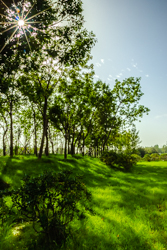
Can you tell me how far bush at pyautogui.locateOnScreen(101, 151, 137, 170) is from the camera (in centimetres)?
2297

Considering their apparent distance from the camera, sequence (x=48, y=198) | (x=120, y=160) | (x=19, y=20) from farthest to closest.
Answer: (x=120, y=160) < (x=19, y=20) < (x=48, y=198)

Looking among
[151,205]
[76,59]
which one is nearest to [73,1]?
[76,59]

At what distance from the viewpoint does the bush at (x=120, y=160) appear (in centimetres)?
2297

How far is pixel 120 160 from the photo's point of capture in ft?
76.2

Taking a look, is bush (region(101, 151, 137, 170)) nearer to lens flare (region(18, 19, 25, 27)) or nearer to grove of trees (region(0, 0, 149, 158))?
grove of trees (region(0, 0, 149, 158))

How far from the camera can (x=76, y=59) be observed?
36.8 ft

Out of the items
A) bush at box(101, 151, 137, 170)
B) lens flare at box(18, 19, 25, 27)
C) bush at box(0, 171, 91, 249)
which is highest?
lens flare at box(18, 19, 25, 27)

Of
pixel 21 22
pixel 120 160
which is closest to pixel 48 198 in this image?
pixel 21 22

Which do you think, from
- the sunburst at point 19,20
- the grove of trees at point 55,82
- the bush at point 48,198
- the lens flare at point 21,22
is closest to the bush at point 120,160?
the grove of trees at point 55,82

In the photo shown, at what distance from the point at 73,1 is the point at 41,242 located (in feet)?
42.4

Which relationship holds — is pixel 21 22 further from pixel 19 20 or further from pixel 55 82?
pixel 55 82

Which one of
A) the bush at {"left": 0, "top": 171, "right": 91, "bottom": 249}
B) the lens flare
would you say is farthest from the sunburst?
the bush at {"left": 0, "top": 171, "right": 91, "bottom": 249}

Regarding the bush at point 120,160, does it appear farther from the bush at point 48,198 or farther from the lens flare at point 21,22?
the lens flare at point 21,22

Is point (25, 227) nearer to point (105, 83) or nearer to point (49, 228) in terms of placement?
point (49, 228)
